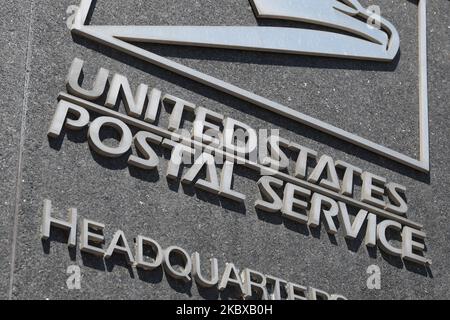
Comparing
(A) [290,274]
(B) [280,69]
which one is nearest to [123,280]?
(A) [290,274]

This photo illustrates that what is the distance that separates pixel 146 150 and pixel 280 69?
4.05ft

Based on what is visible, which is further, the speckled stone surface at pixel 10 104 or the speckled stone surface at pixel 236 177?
the speckled stone surface at pixel 236 177

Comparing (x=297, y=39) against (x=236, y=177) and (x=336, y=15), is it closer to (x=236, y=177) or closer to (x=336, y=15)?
(x=336, y=15)

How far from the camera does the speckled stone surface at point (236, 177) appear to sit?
15.7 ft

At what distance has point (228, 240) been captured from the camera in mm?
5293

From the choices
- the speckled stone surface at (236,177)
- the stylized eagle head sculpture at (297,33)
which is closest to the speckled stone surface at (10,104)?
the speckled stone surface at (236,177)

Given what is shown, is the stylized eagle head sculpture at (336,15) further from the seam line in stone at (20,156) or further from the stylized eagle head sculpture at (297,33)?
the seam line in stone at (20,156)

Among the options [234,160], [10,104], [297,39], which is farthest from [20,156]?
[297,39]

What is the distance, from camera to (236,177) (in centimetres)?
550

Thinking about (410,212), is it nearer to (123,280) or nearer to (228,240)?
(228,240)

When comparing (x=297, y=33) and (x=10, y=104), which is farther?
(x=297, y=33)

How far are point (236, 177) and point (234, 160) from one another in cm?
10

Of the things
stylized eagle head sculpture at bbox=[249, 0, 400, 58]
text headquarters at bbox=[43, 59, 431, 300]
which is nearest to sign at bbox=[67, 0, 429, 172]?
stylized eagle head sculpture at bbox=[249, 0, 400, 58]

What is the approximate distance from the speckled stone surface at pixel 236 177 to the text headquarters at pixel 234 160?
2.6 inches
